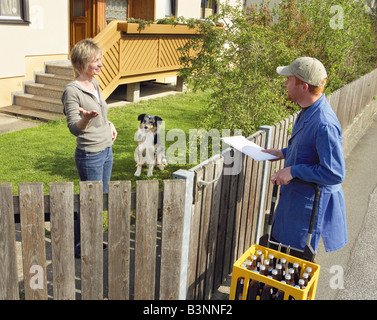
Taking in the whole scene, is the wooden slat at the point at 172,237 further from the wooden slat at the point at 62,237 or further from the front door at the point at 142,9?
the front door at the point at 142,9

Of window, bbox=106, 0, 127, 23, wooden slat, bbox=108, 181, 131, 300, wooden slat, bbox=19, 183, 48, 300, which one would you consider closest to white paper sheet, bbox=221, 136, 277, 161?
wooden slat, bbox=108, 181, 131, 300

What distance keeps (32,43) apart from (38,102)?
1788mm

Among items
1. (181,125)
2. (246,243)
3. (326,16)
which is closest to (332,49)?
(326,16)

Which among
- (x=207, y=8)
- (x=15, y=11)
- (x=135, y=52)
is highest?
(x=207, y=8)

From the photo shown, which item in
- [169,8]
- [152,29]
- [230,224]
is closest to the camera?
[230,224]

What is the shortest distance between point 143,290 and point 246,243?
68.4 inches

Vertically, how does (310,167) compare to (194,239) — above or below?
above

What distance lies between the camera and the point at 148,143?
659cm

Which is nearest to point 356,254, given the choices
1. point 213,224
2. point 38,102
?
point 213,224

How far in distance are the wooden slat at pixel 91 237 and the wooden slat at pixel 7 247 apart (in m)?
0.44

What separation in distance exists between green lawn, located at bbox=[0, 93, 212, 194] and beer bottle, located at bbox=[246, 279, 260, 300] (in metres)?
3.54

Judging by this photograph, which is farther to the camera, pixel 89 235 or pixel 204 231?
pixel 204 231

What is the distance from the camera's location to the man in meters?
2.81

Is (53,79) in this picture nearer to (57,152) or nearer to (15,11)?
(15,11)
